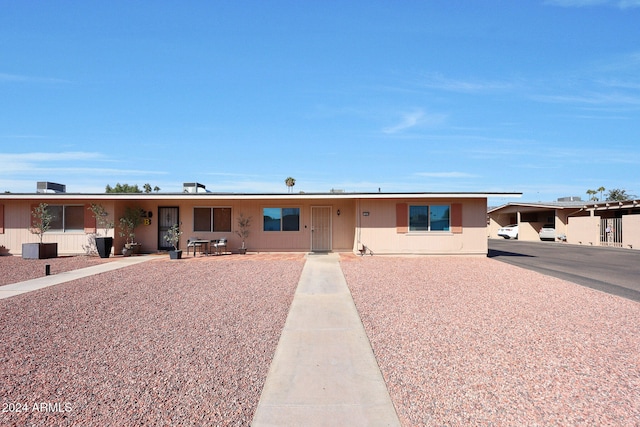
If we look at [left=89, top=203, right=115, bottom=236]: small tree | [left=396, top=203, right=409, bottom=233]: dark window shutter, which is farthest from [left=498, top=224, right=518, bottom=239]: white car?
[left=89, top=203, right=115, bottom=236]: small tree

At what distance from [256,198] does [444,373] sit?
11912 mm

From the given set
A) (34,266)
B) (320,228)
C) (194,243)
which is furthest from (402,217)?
(34,266)

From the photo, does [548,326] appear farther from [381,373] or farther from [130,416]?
[130,416]

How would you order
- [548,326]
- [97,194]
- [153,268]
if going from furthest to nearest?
[97,194] < [153,268] < [548,326]

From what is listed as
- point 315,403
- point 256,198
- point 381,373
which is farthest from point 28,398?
point 256,198

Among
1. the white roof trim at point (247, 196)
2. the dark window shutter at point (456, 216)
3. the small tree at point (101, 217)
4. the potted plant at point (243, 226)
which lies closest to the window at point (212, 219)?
the potted plant at point (243, 226)

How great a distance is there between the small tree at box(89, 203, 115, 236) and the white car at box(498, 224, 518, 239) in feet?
98.5

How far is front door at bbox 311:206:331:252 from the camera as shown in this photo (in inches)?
626

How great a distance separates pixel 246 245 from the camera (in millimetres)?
15766

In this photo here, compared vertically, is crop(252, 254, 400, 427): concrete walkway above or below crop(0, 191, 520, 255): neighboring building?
below

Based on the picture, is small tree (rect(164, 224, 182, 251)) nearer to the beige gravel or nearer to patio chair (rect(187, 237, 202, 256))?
patio chair (rect(187, 237, 202, 256))

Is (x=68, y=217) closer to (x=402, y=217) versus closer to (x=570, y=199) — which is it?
(x=402, y=217)

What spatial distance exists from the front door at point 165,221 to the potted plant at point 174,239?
24cm

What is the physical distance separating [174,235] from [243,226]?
2795 mm
